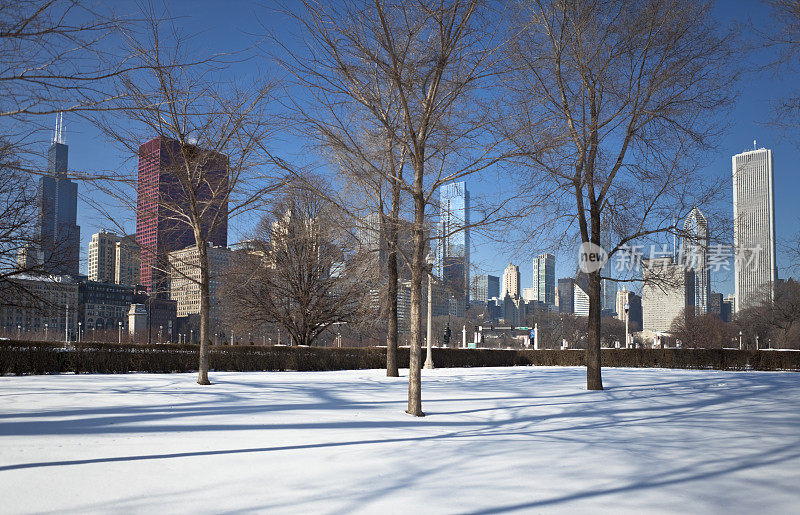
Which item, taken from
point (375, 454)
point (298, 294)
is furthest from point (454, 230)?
point (298, 294)

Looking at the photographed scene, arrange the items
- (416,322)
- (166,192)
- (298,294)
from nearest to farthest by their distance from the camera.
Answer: (416,322)
(166,192)
(298,294)

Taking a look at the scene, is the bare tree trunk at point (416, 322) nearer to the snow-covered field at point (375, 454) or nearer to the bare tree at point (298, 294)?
the snow-covered field at point (375, 454)

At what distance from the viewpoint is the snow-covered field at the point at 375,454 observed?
5.26 meters

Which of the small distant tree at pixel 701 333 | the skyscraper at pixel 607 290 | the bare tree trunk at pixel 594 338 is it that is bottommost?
the small distant tree at pixel 701 333

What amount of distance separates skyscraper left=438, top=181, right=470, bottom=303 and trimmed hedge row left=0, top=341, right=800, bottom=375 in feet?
29.0

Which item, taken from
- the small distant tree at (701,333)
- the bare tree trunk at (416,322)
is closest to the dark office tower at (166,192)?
the bare tree trunk at (416,322)

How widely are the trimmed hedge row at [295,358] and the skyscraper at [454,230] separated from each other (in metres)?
8.83

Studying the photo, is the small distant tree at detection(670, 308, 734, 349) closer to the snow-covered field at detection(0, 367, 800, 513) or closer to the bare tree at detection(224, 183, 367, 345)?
the bare tree at detection(224, 183, 367, 345)

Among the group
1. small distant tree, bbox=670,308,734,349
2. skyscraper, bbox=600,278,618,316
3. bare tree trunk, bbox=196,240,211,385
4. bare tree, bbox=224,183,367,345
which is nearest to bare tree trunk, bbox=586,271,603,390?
skyscraper, bbox=600,278,618,316

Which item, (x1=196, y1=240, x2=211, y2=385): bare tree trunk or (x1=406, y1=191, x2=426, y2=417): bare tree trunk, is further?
(x1=196, y1=240, x2=211, y2=385): bare tree trunk

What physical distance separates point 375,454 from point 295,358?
723 inches

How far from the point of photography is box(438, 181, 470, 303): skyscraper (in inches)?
456

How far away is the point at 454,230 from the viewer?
34.7 ft

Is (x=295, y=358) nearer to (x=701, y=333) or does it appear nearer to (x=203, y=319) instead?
(x=203, y=319)
